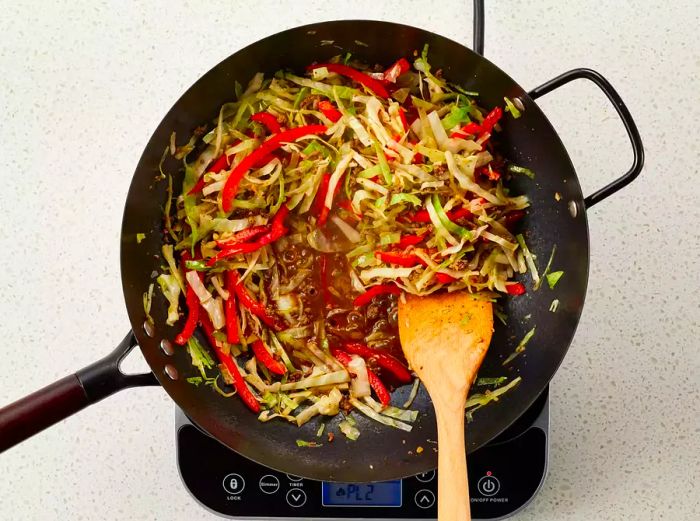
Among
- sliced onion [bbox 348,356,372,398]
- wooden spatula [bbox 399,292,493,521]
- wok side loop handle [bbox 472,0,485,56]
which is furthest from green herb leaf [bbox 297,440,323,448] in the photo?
wok side loop handle [bbox 472,0,485,56]

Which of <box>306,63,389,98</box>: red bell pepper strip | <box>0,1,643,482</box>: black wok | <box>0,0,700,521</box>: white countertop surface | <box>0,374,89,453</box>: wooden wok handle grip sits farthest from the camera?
<box>0,0,700,521</box>: white countertop surface

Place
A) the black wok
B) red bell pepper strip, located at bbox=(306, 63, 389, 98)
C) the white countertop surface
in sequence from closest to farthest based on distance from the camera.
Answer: the black wok, red bell pepper strip, located at bbox=(306, 63, 389, 98), the white countertop surface

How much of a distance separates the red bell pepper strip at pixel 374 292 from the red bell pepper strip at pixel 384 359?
0.08 metres

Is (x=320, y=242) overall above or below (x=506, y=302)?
above

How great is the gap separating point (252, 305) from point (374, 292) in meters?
0.21

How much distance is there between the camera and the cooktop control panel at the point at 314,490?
1392 millimetres

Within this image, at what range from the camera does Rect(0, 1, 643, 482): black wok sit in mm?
1259

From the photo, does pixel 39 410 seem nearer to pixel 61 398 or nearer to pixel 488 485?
pixel 61 398

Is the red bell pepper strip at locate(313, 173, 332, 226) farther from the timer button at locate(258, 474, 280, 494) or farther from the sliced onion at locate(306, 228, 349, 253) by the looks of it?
the timer button at locate(258, 474, 280, 494)

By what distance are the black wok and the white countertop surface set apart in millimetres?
155

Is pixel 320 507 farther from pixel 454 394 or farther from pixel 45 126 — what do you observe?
pixel 45 126

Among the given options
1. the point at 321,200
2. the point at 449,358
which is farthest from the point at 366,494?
the point at 321,200

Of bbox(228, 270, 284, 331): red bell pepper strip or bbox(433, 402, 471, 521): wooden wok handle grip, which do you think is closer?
bbox(433, 402, 471, 521): wooden wok handle grip

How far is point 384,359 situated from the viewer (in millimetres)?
1410
